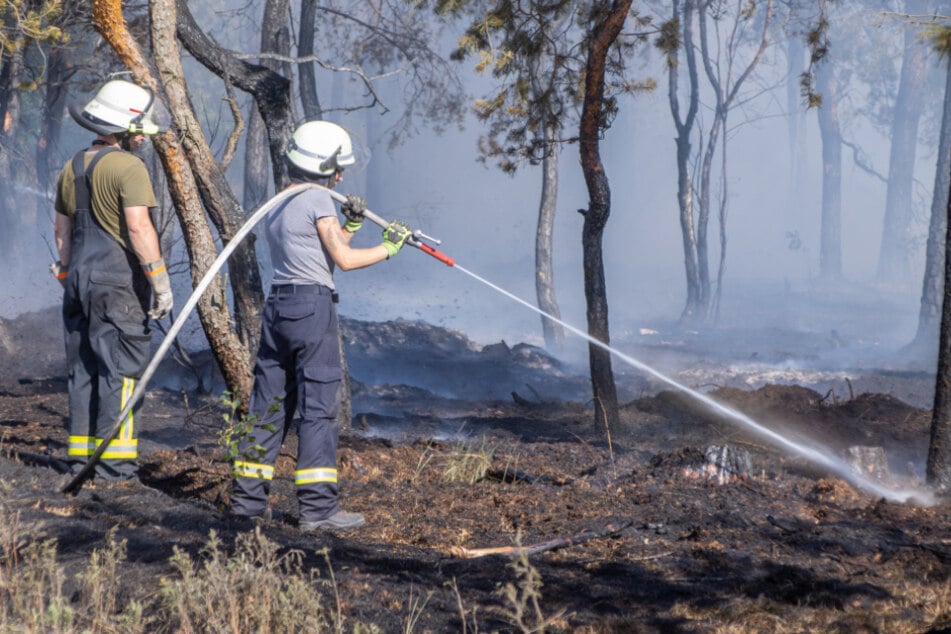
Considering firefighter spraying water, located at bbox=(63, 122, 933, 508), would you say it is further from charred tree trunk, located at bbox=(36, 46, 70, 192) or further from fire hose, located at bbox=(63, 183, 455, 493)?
charred tree trunk, located at bbox=(36, 46, 70, 192)

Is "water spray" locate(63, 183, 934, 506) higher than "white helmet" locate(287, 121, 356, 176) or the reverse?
the reverse

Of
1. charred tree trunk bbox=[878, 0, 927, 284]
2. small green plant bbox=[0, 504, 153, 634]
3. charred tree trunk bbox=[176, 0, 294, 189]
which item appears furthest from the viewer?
charred tree trunk bbox=[878, 0, 927, 284]

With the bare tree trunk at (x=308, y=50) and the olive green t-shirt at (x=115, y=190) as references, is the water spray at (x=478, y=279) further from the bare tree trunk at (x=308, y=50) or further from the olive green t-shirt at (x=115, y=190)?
the bare tree trunk at (x=308, y=50)

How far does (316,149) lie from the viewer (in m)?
4.61

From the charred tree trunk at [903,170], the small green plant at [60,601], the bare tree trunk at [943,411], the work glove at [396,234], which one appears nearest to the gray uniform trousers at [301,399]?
the work glove at [396,234]

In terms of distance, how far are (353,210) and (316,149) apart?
37 centimetres

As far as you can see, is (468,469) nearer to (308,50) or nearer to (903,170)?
(308,50)

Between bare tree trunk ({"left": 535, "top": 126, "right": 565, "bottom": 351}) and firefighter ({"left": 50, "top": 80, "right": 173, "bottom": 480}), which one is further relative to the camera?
bare tree trunk ({"left": 535, "top": 126, "right": 565, "bottom": 351})

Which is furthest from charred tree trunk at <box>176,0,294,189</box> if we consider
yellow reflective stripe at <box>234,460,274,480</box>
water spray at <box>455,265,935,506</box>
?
yellow reflective stripe at <box>234,460,274,480</box>

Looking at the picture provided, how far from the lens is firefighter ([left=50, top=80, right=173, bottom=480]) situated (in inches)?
194

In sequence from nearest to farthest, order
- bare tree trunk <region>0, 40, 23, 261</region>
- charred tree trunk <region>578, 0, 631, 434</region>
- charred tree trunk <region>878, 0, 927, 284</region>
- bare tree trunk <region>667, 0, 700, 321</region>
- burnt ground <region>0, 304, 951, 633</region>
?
burnt ground <region>0, 304, 951, 633</region> → charred tree trunk <region>578, 0, 631, 434</region> → bare tree trunk <region>0, 40, 23, 261</region> → bare tree trunk <region>667, 0, 700, 321</region> → charred tree trunk <region>878, 0, 927, 284</region>

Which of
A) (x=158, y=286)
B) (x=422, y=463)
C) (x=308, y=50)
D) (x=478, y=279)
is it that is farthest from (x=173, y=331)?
(x=308, y=50)

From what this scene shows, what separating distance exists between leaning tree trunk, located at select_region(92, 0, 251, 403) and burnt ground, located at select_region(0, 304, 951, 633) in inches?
27.2

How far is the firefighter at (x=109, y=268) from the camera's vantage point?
4922 millimetres
